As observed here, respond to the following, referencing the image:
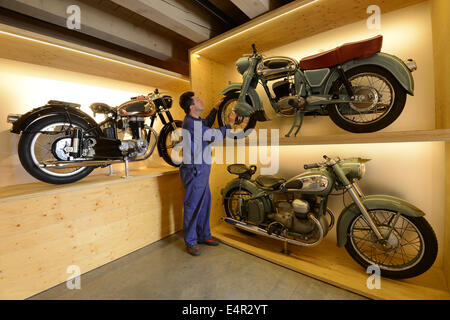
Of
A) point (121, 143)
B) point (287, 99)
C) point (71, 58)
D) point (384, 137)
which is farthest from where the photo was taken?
point (121, 143)

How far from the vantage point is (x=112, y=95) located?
8.77 feet

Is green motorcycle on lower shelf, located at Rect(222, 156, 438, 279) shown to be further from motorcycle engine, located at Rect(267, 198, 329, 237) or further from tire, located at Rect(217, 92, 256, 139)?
tire, located at Rect(217, 92, 256, 139)

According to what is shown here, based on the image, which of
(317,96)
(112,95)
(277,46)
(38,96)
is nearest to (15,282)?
(38,96)

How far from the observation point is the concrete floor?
1485 millimetres

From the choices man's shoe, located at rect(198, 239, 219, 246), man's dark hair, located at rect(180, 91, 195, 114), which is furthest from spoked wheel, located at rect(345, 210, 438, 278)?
man's dark hair, located at rect(180, 91, 195, 114)

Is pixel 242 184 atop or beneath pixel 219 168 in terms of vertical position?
beneath

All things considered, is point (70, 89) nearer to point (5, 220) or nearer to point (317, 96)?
point (5, 220)

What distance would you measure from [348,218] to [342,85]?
1060 millimetres

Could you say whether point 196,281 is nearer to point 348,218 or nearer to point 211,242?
point 211,242

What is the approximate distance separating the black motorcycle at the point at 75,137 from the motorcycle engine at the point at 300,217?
1728mm

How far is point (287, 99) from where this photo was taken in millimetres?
1697

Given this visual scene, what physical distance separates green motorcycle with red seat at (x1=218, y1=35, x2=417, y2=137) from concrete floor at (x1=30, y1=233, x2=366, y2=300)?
1.28 m

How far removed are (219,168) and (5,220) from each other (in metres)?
1.97

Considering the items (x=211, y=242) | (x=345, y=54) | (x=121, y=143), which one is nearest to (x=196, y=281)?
(x=211, y=242)
